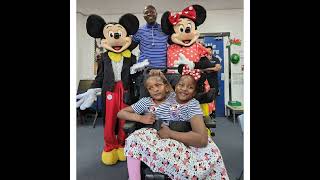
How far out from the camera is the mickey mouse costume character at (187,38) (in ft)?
3.80

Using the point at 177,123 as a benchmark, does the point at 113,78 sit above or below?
above

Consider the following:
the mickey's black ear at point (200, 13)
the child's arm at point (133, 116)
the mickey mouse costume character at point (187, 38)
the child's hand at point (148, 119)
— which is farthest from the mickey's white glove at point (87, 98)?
the mickey's black ear at point (200, 13)

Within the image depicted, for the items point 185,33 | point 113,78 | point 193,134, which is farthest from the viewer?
point 113,78

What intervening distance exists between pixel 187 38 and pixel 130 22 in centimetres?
26

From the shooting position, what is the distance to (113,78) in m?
1.33

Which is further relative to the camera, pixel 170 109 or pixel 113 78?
pixel 113 78

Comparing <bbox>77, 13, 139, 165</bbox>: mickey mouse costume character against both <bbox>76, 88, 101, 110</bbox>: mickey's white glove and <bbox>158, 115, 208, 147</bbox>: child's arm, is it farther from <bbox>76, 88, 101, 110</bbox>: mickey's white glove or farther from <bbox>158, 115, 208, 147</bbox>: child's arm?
<bbox>158, 115, 208, 147</bbox>: child's arm

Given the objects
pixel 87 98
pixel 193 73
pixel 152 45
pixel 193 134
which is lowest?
pixel 193 134

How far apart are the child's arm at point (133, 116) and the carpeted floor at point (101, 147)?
15 cm

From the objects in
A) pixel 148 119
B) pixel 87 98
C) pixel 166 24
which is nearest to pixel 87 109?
pixel 87 98

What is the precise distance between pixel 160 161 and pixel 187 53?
462 millimetres

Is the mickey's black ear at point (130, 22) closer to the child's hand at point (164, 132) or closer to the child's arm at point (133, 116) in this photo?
the child's arm at point (133, 116)

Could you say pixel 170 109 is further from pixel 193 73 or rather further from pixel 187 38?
pixel 187 38

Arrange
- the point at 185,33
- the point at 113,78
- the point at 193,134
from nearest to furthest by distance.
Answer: the point at 193,134 → the point at 185,33 → the point at 113,78
